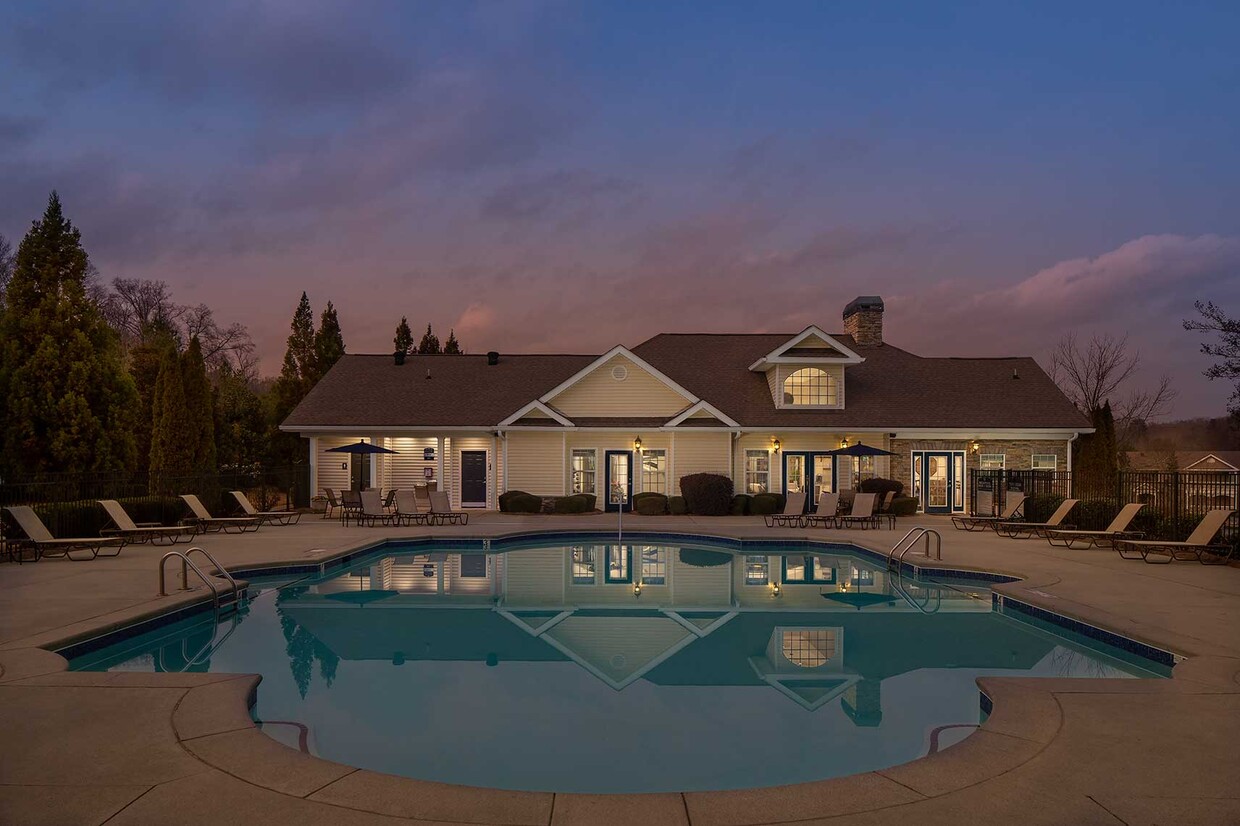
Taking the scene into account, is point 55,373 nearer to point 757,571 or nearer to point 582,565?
point 582,565

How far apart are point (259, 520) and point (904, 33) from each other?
19.9 meters

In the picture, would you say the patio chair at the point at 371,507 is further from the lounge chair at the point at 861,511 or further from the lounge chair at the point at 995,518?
Answer: the lounge chair at the point at 995,518

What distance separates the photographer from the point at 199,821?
3.80m

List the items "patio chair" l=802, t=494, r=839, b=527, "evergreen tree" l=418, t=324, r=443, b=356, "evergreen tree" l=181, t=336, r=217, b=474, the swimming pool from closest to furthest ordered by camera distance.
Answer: the swimming pool < "patio chair" l=802, t=494, r=839, b=527 < "evergreen tree" l=181, t=336, r=217, b=474 < "evergreen tree" l=418, t=324, r=443, b=356

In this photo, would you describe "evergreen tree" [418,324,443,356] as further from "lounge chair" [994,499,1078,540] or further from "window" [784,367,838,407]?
"lounge chair" [994,499,1078,540]

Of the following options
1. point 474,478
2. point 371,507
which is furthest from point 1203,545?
point 474,478

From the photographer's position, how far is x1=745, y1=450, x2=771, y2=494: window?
26.2 metres

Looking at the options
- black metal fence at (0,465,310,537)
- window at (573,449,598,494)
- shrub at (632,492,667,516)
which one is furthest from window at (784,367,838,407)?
black metal fence at (0,465,310,537)

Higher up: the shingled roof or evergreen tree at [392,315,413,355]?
evergreen tree at [392,315,413,355]

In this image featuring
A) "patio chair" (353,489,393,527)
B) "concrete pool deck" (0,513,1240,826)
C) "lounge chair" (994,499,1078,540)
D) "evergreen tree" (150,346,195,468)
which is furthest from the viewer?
"evergreen tree" (150,346,195,468)

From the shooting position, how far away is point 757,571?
14719 mm

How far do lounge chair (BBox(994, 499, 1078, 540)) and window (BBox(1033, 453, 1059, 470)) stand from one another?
24.9 ft

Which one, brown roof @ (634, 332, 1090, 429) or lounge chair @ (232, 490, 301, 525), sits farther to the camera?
brown roof @ (634, 332, 1090, 429)

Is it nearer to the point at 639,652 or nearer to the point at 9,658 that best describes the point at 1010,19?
the point at 639,652
